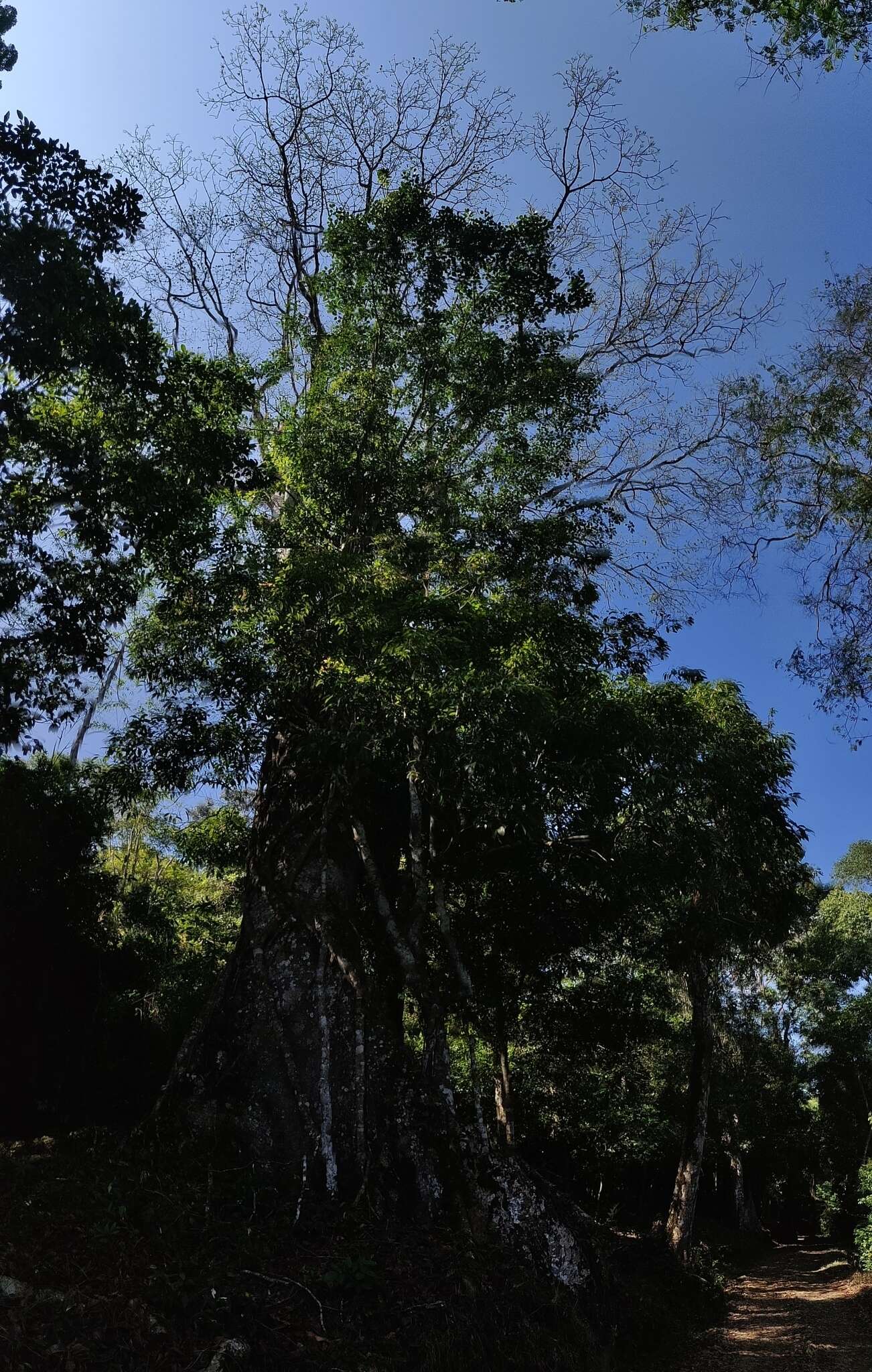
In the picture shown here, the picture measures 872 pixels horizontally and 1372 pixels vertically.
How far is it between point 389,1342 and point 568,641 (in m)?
6.56

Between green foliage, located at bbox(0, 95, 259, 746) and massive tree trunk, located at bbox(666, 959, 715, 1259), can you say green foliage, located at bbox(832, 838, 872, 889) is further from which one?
green foliage, located at bbox(0, 95, 259, 746)

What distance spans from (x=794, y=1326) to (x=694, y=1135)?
249 centimetres

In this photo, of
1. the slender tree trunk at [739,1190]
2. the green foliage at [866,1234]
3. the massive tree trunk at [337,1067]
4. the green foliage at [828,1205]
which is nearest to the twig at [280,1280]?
the massive tree trunk at [337,1067]

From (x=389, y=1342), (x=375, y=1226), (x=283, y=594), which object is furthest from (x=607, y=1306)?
(x=283, y=594)

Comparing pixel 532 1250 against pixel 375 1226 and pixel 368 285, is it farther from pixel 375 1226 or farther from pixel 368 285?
pixel 368 285

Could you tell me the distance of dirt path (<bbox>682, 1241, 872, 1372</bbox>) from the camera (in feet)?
27.6

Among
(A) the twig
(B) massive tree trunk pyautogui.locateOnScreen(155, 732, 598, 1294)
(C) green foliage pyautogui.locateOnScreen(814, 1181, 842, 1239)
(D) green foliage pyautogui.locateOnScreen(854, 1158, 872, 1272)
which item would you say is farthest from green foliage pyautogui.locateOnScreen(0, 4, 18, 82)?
(C) green foliage pyautogui.locateOnScreen(814, 1181, 842, 1239)

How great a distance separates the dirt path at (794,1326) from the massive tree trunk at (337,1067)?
252cm

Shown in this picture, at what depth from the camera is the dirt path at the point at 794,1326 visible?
841cm

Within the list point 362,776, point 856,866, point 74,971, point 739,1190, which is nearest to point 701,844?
point 362,776

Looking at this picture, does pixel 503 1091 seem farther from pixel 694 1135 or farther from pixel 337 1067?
pixel 337 1067

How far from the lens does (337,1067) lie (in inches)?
324

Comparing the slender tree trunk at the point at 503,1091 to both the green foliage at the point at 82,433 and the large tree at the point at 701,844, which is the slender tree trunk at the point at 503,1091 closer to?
the large tree at the point at 701,844

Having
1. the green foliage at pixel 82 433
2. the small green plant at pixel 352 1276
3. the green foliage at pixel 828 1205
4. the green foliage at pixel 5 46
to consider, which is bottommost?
the green foliage at pixel 828 1205
